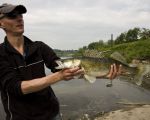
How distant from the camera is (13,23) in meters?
5.27

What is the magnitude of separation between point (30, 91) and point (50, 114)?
62 cm

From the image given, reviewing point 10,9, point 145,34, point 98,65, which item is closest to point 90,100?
point 98,65

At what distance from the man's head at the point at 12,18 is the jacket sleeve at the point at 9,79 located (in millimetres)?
563

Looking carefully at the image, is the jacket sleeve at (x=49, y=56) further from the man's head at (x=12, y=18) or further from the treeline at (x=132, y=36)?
the treeline at (x=132, y=36)

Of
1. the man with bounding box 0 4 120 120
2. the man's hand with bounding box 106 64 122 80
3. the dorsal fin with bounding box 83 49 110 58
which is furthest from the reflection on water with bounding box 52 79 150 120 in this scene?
the man with bounding box 0 4 120 120

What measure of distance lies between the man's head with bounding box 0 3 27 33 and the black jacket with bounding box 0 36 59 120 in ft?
0.88

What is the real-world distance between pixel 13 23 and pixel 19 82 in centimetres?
103

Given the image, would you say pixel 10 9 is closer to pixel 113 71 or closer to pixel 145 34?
pixel 113 71

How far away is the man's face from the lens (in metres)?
5.24

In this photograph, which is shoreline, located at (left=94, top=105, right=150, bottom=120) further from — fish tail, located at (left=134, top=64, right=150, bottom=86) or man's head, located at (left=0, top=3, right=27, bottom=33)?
man's head, located at (left=0, top=3, right=27, bottom=33)

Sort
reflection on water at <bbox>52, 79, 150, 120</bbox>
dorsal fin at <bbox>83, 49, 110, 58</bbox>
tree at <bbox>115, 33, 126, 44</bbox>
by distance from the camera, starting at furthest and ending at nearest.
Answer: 1. tree at <bbox>115, 33, 126, 44</bbox>
2. reflection on water at <bbox>52, 79, 150, 120</bbox>
3. dorsal fin at <bbox>83, 49, 110, 58</bbox>

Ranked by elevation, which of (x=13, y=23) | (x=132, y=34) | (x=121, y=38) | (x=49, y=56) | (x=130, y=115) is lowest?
(x=121, y=38)

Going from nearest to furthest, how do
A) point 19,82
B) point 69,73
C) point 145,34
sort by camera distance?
point 69,73 → point 19,82 → point 145,34

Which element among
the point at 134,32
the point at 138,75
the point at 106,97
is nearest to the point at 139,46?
the point at 134,32
